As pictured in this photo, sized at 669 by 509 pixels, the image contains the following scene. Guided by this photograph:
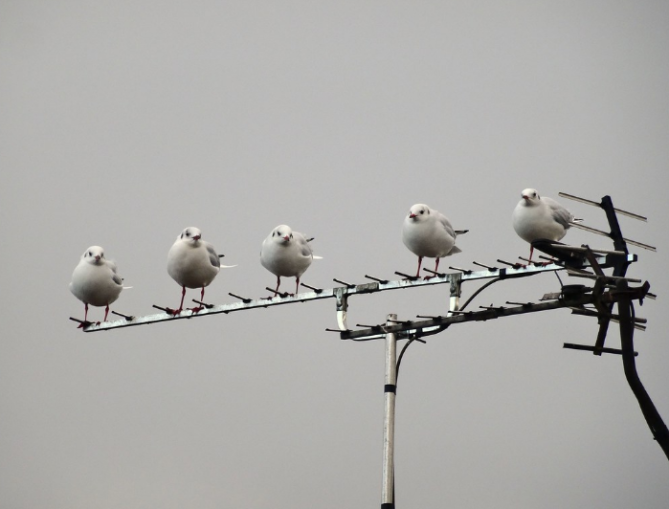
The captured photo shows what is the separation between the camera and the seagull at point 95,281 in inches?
800

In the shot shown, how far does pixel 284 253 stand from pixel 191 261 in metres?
1.57

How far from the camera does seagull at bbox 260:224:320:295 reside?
18.9 m

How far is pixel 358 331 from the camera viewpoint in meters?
15.8

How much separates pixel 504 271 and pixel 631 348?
10.5ft

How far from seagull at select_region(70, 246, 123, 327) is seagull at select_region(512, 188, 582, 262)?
6.74 metres

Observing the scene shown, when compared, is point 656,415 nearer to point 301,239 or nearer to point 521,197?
point 521,197

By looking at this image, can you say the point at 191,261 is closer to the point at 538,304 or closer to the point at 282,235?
the point at 282,235

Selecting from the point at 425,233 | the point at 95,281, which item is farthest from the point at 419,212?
the point at 95,281

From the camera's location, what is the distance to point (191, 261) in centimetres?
1950

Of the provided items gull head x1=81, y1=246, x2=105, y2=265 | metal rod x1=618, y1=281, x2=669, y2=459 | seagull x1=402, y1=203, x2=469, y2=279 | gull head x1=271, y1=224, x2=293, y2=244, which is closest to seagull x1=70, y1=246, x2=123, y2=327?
gull head x1=81, y1=246, x2=105, y2=265

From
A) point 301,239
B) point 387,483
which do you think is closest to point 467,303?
point 387,483

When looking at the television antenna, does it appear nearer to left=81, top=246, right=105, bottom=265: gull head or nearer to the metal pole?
the metal pole

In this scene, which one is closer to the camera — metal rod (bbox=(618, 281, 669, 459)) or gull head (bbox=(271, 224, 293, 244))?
metal rod (bbox=(618, 281, 669, 459))

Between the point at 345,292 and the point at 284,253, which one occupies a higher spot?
the point at 284,253
